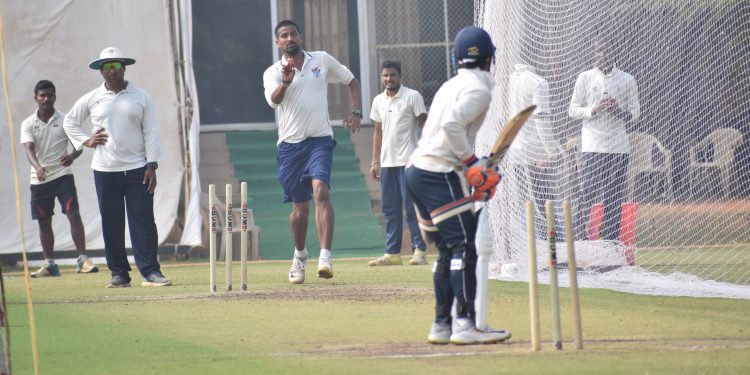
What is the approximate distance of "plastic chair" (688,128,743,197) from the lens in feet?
45.7

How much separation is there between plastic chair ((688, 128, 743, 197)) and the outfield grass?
10.7ft

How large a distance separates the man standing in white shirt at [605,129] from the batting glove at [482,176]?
5741mm

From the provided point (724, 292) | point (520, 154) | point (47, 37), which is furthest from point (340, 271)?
point (47, 37)

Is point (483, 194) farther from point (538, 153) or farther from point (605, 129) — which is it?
point (605, 129)

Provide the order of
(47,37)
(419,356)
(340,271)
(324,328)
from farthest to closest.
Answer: (47,37) < (340,271) < (324,328) < (419,356)

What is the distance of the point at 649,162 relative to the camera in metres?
13.8

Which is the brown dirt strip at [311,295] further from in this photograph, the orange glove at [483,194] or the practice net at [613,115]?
the orange glove at [483,194]

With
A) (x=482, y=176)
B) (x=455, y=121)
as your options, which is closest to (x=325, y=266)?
(x=455, y=121)

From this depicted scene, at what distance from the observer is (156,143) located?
41.8 ft

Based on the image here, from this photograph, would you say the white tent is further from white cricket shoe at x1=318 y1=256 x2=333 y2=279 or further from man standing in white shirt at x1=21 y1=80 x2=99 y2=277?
white cricket shoe at x1=318 y1=256 x2=333 y2=279

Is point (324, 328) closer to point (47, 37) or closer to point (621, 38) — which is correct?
point (621, 38)

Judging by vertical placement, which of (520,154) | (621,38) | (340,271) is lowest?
(340,271)

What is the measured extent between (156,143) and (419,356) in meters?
6.09

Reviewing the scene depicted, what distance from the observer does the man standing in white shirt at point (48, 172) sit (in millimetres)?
15523
